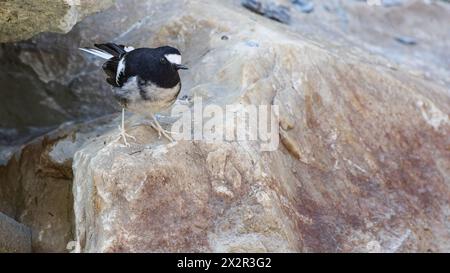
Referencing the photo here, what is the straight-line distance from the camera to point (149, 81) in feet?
18.6

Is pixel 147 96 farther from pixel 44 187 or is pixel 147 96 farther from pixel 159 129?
pixel 44 187

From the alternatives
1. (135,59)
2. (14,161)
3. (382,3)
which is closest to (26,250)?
(14,161)

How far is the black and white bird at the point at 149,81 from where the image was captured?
222 inches

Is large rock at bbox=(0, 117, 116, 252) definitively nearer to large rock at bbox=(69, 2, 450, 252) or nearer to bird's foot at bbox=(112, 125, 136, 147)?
large rock at bbox=(69, 2, 450, 252)

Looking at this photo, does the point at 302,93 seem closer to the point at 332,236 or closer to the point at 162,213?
the point at 332,236

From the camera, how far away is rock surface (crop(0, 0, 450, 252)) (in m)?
5.06

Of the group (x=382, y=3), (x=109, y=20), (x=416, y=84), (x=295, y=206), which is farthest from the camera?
(x=382, y=3)

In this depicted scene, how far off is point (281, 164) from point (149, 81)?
1.16 metres

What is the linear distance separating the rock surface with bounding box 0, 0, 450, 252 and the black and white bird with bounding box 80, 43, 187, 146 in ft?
0.68

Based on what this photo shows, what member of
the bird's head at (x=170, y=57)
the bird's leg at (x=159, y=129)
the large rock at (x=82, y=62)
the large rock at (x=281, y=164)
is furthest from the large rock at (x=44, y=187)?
the bird's head at (x=170, y=57)

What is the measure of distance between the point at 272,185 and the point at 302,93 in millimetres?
1336

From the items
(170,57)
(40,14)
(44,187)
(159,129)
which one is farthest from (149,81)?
(44,187)

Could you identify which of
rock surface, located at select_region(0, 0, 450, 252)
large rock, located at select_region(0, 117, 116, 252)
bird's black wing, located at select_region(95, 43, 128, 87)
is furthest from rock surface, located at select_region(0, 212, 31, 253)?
bird's black wing, located at select_region(95, 43, 128, 87)

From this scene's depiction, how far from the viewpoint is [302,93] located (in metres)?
6.39
